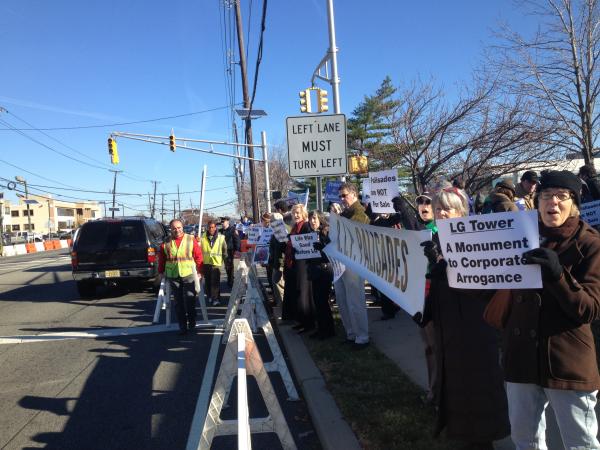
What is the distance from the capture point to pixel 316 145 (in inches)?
279

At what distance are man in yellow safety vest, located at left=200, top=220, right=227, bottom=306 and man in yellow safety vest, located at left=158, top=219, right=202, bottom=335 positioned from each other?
2.41 m

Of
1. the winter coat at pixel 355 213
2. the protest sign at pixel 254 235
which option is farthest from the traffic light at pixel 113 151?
the winter coat at pixel 355 213

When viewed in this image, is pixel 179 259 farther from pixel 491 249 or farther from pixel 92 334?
pixel 491 249

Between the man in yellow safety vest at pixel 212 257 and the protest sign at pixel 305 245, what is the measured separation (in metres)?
4.48

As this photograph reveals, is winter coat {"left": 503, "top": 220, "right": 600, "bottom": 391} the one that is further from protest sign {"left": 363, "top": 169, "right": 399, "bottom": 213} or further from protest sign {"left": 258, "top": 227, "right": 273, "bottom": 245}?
protest sign {"left": 258, "top": 227, "right": 273, "bottom": 245}

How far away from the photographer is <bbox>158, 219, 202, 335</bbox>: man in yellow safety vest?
320 inches

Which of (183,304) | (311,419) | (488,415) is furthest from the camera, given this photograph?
(183,304)

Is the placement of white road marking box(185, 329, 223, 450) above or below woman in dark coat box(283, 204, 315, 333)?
below

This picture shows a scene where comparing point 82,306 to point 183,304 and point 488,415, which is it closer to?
point 183,304

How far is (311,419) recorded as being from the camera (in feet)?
14.8

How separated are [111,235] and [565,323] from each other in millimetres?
12392

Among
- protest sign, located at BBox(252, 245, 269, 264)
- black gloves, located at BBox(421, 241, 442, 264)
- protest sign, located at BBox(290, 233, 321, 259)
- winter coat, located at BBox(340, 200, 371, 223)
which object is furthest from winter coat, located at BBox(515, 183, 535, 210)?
protest sign, located at BBox(252, 245, 269, 264)

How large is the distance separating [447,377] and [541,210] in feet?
4.19

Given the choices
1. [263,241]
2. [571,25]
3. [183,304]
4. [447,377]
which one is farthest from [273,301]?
[571,25]
